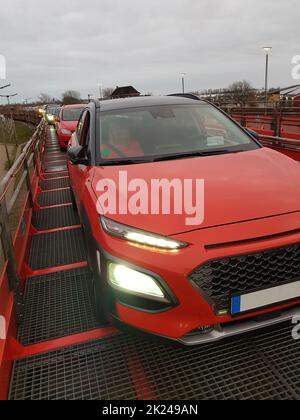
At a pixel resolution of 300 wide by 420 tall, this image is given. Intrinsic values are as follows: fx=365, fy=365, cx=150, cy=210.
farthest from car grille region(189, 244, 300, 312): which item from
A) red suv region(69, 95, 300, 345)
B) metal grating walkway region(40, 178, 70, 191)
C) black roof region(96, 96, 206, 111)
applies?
metal grating walkway region(40, 178, 70, 191)

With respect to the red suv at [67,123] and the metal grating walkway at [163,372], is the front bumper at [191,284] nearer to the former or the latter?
the metal grating walkway at [163,372]

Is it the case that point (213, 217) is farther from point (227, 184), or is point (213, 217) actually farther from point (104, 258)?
point (104, 258)

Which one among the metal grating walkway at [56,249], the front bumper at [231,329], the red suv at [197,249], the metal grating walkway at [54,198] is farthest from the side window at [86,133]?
the metal grating walkway at [54,198]

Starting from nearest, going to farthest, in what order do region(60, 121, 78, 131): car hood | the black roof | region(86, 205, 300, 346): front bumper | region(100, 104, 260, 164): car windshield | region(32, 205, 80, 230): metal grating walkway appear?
region(86, 205, 300, 346): front bumper
region(100, 104, 260, 164): car windshield
the black roof
region(32, 205, 80, 230): metal grating walkway
region(60, 121, 78, 131): car hood

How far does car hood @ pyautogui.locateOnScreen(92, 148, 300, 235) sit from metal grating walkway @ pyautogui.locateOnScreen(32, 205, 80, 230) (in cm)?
279

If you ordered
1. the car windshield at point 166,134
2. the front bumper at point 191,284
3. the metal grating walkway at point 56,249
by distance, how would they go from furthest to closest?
the metal grating walkway at point 56,249
the car windshield at point 166,134
the front bumper at point 191,284

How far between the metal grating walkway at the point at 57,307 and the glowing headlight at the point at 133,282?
795 mm

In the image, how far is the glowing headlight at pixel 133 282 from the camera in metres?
2.16

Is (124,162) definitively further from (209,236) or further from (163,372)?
(163,372)

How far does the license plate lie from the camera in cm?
217

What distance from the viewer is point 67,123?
1287 cm

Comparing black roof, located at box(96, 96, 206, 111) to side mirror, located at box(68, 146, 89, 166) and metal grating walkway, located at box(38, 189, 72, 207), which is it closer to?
side mirror, located at box(68, 146, 89, 166)

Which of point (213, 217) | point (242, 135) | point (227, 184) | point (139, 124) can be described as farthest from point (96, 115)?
point (213, 217)

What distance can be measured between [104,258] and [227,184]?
103 centimetres
